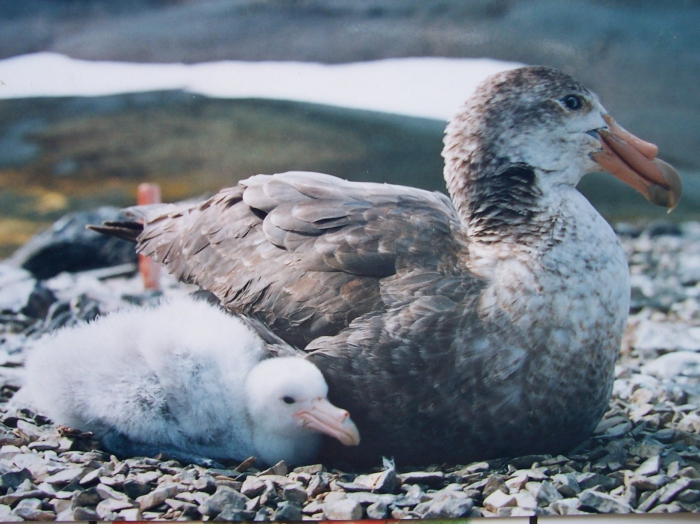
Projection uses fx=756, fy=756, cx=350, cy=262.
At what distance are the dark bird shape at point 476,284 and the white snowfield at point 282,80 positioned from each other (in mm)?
355

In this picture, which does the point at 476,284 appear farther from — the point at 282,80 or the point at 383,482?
the point at 282,80

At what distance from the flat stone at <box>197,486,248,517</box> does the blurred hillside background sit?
1.16 meters

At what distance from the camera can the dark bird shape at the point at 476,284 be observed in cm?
223

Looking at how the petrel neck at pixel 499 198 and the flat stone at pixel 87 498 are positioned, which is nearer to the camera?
the flat stone at pixel 87 498

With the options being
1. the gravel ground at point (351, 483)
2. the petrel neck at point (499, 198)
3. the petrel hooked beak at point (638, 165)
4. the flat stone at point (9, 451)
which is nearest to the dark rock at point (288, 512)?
the gravel ground at point (351, 483)

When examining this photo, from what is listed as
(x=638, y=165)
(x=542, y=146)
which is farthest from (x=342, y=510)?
(x=638, y=165)

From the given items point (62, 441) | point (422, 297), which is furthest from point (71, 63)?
point (422, 297)

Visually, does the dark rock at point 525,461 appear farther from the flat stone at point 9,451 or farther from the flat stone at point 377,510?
the flat stone at point 9,451

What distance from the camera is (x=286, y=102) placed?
2.80 metres

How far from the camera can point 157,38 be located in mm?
2738

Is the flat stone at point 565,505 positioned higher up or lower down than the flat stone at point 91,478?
lower down

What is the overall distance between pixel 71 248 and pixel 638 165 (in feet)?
7.53

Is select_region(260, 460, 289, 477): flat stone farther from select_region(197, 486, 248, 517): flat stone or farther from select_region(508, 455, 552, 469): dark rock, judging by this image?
select_region(508, 455, 552, 469): dark rock

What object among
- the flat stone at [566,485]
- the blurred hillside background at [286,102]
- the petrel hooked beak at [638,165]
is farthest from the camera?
the blurred hillside background at [286,102]
